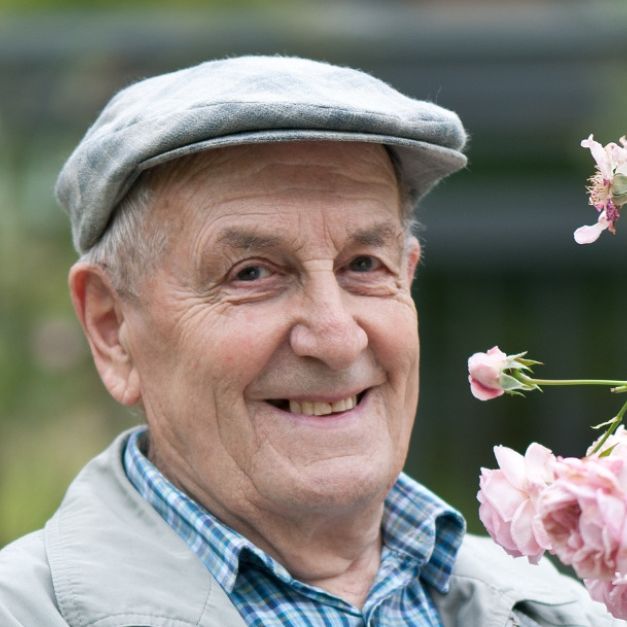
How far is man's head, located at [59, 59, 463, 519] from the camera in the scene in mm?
2703

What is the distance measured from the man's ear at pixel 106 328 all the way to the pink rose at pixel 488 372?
3.31 feet

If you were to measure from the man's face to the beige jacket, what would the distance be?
0.56 feet

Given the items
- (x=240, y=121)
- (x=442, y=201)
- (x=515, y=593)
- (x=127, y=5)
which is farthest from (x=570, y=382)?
(x=127, y=5)

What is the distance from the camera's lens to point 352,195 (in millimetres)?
2789

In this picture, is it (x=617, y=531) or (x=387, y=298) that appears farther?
(x=387, y=298)

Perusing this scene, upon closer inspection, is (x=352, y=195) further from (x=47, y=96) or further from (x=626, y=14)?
(x=626, y=14)

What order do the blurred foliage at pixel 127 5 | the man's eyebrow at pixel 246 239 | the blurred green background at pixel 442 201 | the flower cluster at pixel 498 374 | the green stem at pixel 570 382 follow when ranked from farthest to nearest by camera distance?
the blurred foliage at pixel 127 5 → the blurred green background at pixel 442 201 → the man's eyebrow at pixel 246 239 → the flower cluster at pixel 498 374 → the green stem at pixel 570 382

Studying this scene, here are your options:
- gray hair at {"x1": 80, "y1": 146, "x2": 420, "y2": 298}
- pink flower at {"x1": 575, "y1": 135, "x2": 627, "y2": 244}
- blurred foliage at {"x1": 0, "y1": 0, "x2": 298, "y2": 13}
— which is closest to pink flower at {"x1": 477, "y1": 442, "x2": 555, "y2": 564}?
pink flower at {"x1": 575, "y1": 135, "x2": 627, "y2": 244}

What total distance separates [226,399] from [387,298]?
1.36 ft

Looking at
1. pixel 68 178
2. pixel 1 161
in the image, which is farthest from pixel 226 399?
pixel 1 161

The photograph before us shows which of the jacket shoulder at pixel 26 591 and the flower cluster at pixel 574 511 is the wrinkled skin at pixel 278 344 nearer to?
the jacket shoulder at pixel 26 591

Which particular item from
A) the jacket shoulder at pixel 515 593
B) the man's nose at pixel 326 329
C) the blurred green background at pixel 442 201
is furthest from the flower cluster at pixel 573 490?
the blurred green background at pixel 442 201

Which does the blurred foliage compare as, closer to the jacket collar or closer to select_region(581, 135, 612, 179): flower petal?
the jacket collar

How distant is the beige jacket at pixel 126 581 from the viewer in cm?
249
